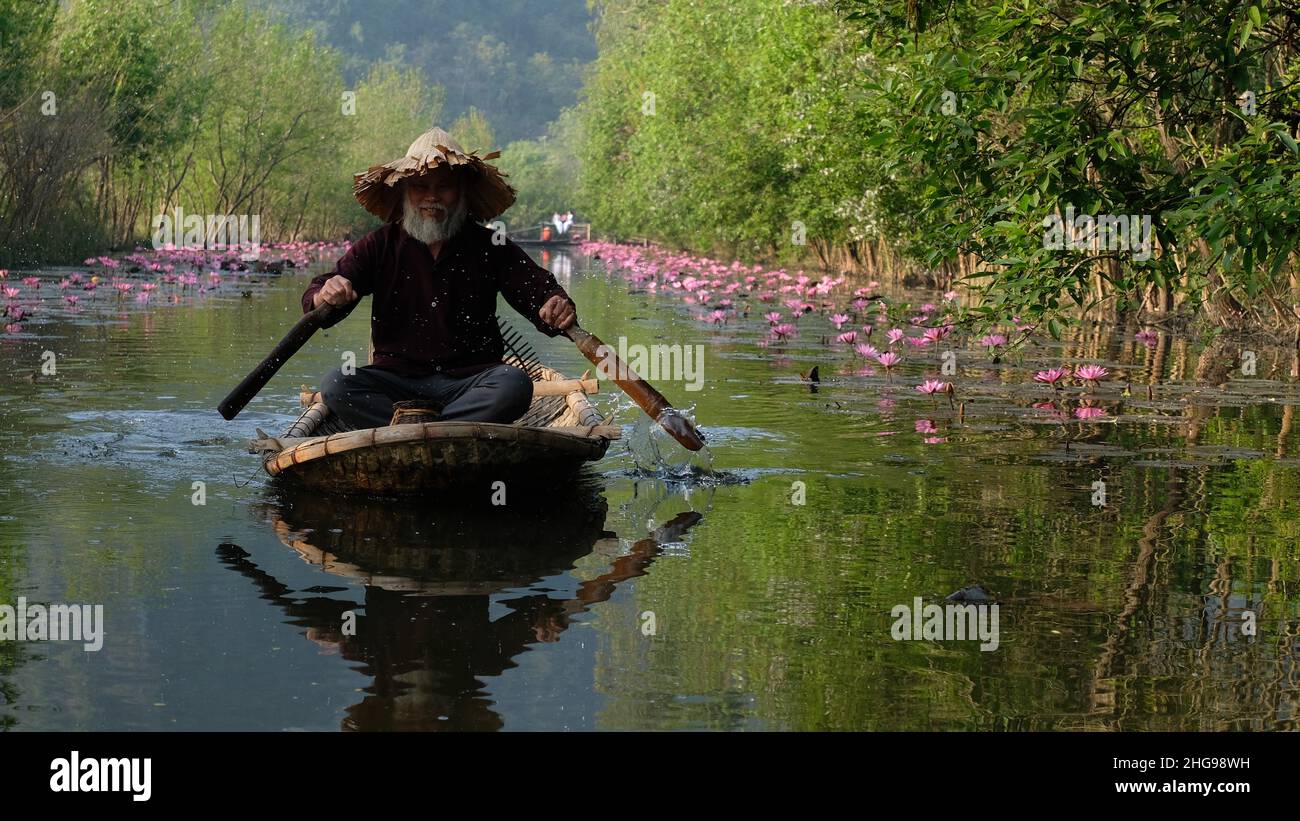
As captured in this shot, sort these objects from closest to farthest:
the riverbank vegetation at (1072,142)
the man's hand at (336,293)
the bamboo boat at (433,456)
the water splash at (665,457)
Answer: the bamboo boat at (433,456) < the man's hand at (336,293) < the riverbank vegetation at (1072,142) < the water splash at (665,457)

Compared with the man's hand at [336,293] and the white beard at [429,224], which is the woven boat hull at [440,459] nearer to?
the man's hand at [336,293]

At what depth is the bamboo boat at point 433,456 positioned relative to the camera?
27.4 ft

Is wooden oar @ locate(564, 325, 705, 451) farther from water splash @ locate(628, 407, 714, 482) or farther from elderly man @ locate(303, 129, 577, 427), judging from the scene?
water splash @ locate(628, 407, 714, 482)

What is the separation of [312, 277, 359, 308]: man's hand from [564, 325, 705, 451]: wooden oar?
113cm

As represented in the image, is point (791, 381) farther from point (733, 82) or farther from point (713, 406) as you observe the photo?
point (733, 82)

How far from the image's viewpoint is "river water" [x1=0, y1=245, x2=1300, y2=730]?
17.7 ft

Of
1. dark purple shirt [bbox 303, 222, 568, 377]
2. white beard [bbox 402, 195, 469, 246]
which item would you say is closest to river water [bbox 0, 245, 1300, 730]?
dark purple shirt [bbox 303, 222, 568, 377]

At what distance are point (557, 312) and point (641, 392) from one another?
0.60 metres

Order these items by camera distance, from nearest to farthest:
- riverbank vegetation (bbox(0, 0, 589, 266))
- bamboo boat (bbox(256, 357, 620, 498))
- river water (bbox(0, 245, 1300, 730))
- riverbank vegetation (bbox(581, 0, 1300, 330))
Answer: river water (bbox(0, 245, 1300, 730)) < bamboo boat (bbox(256, 357, 620, 498)) < riverbank vegetation (bbox(581, 0, 1300, 330)) < riverbank vegetation (bbox(0, 0, 589, 266))

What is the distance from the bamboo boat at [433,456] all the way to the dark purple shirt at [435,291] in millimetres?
697

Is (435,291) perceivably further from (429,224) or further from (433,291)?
(429,224)

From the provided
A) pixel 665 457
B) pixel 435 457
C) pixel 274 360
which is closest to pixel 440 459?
A: pixel 435 457

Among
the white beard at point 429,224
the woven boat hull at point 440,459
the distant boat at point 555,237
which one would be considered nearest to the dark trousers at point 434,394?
the woven boat hull at point 440,459

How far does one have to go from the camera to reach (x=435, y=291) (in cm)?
923
